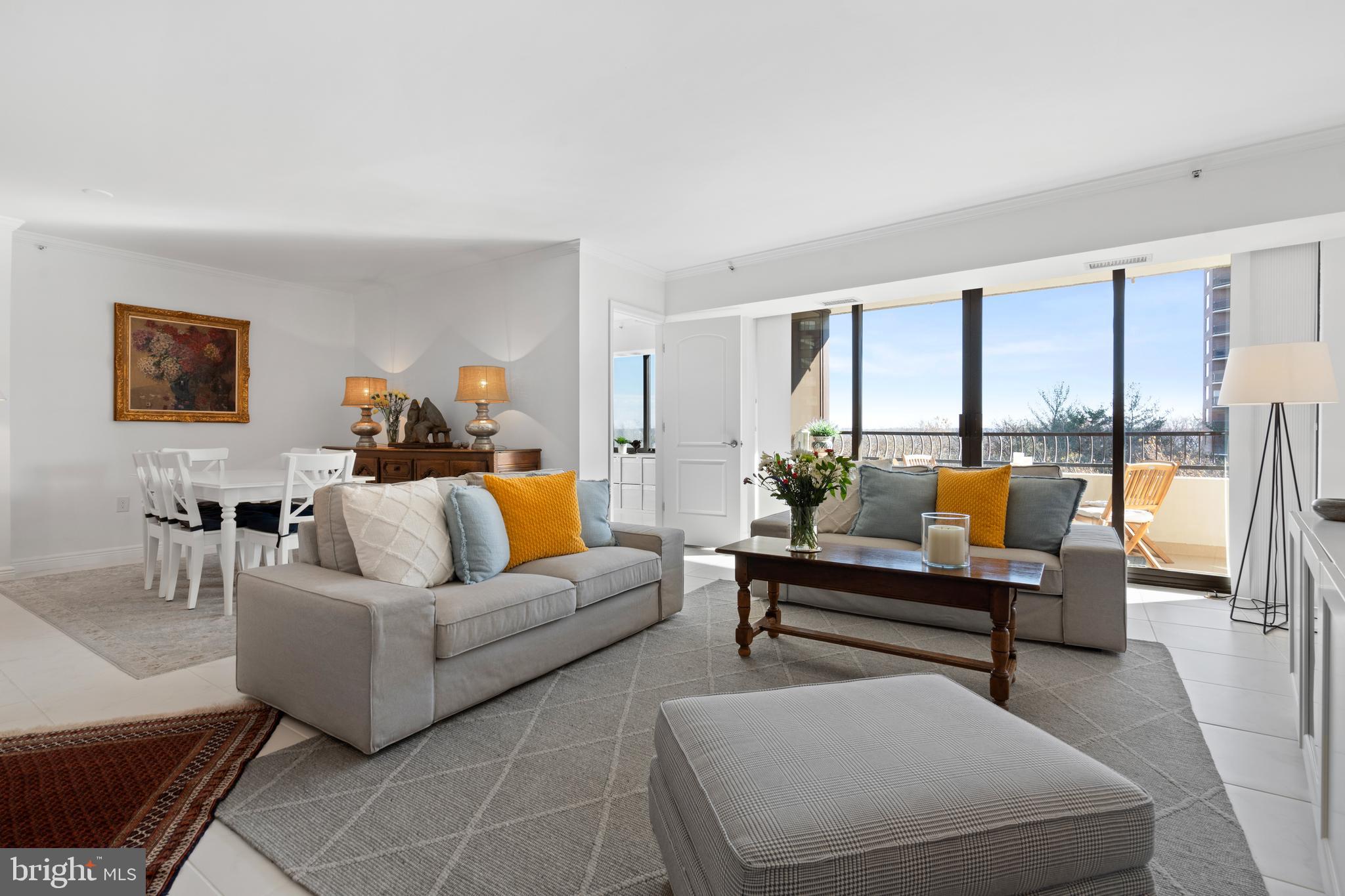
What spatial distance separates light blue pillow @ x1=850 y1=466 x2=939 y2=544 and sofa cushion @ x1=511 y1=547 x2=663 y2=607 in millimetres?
1289

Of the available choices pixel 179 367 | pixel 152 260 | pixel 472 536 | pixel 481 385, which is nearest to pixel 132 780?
pixel 472 536

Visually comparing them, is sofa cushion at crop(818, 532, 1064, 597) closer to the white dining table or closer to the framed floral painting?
the white dining table

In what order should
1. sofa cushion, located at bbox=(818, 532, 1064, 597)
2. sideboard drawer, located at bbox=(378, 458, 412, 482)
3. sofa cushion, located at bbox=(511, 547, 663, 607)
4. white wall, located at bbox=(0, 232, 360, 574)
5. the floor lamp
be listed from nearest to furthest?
sofa cushion, located at bbox=(511, 547, 663, 607) → sofa cushion, located at bbox=(818, 532, 1064, 597) → the floor lamp → white wall, located at bbox=(0, 232, 360, 574) → sideboard drawer, located at bbox=(378, 458, 412, 482)

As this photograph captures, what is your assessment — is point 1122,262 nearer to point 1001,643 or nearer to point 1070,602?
point 1070,602

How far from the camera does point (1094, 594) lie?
2941 mm

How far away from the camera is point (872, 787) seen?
1044mm

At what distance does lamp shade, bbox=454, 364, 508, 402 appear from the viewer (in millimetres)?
4863

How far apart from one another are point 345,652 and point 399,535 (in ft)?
1.66

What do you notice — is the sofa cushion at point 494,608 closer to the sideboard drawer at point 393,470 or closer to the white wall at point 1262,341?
the sideboard drawer at point 393,470

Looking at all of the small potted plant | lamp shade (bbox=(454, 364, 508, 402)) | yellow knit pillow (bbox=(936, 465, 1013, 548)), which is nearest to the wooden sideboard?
lamp shade (bbox=(454, 364, 508, 402))

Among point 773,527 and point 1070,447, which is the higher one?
point 1070,447

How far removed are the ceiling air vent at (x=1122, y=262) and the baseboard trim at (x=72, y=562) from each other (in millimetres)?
7148

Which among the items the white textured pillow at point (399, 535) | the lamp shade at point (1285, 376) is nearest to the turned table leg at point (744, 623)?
the white textured pillow at point (399, 535)

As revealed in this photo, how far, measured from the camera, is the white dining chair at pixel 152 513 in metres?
3.77
